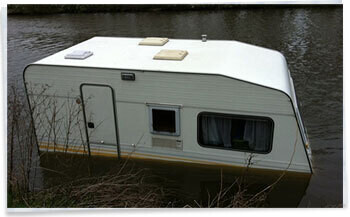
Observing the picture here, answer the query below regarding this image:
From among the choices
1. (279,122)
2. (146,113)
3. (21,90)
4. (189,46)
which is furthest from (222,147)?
(21,90)

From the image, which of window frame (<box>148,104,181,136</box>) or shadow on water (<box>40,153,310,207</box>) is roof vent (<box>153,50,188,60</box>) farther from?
shadow on water (<box>40,153,310,207</box>)

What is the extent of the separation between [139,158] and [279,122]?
2744 mm

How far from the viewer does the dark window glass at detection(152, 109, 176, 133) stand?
6637mm

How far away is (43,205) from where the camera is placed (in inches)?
Answer: 173

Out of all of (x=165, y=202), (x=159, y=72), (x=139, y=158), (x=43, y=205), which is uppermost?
(x=159, y=72)

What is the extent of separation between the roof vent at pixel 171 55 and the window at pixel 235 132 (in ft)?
3.99

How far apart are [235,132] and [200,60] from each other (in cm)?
151

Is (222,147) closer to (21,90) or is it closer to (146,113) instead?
(146,113)

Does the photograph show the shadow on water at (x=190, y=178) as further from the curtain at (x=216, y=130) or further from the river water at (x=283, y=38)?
the curtain at (x=216, y=130)

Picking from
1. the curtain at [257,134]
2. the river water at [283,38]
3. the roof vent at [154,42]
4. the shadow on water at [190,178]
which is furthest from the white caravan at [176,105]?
the river water at [283,38]

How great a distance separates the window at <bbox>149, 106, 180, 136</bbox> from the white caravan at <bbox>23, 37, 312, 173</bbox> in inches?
0.7

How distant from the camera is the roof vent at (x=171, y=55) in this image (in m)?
6.82

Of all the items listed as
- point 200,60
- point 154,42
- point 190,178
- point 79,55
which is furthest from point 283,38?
point 79,55

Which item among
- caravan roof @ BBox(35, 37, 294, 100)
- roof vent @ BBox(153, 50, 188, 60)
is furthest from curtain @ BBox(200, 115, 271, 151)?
roof vent @ BBox(153, 50, 188, 60)
